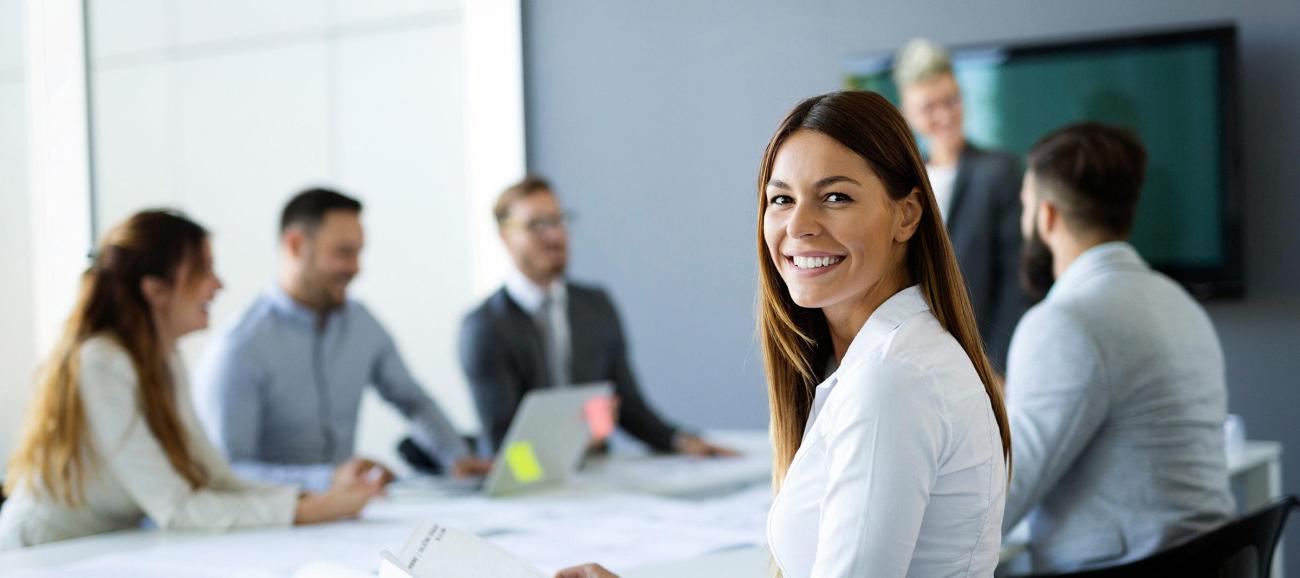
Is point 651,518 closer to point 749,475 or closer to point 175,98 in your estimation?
point 749,475

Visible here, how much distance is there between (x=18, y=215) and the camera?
4887mm

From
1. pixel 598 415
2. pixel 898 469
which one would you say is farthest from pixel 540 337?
pixel 898 469

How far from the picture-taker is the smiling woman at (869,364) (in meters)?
1.38

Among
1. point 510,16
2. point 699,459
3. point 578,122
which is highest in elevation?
point 510,16

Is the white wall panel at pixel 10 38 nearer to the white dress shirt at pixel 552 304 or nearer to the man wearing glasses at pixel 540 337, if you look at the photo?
the man wearing glasses at pixel 540 337

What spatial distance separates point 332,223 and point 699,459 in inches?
49.3

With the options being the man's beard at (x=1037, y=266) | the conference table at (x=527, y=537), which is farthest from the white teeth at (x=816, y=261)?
the man's beard at (x=1037, y=266)

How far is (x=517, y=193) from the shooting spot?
4.19m

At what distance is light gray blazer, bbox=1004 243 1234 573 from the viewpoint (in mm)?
2359

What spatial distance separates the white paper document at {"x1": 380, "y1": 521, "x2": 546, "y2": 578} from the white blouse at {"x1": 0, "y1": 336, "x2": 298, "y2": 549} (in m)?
0.99

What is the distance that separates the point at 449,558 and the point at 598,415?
1646 millimetres

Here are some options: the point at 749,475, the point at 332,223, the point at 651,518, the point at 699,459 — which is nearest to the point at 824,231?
the point at 651,518

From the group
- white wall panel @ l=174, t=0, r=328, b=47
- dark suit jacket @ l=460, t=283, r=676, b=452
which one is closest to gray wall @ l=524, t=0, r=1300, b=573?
white wall panel @ l=174, t=0, r=328, b=47

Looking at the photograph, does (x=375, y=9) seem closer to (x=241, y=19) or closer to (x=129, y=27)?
(x=241, y=19)
